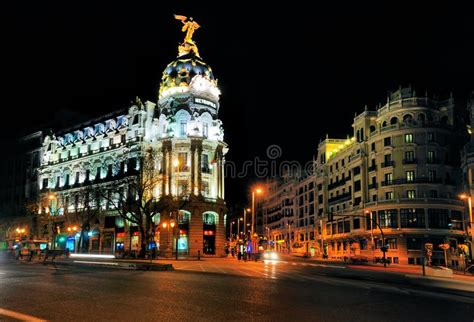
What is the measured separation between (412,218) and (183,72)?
138 ft

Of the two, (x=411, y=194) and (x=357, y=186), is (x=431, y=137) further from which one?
(x=357, y=186)

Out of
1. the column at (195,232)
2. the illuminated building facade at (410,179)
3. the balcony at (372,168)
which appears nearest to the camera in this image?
the illuminated building facade at (410,179)

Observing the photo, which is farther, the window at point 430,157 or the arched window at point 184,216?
the arched window at point 184,216

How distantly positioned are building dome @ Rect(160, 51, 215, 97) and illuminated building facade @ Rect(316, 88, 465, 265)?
27.8 m

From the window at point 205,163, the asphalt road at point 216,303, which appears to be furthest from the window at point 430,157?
the asphalt road at point 216,303

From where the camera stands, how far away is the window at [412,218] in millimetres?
64062

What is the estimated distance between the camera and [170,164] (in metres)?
74.8

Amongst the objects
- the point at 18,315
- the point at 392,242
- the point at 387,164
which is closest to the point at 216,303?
the point at 18,315

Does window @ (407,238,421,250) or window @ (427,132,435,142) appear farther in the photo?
window @ (427,132,435,142)

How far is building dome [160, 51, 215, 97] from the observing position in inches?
3009

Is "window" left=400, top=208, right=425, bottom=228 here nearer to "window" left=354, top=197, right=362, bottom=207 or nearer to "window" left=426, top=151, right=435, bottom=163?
"window" left=426, top=151, right=435, bottom=163

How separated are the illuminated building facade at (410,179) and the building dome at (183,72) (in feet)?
91.2

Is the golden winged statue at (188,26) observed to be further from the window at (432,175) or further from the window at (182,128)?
the window at (432,175)

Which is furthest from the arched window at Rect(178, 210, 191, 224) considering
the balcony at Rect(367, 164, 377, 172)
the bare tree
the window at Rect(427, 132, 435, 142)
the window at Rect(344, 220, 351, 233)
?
the window at Rect(427, 132, 435, 142)
